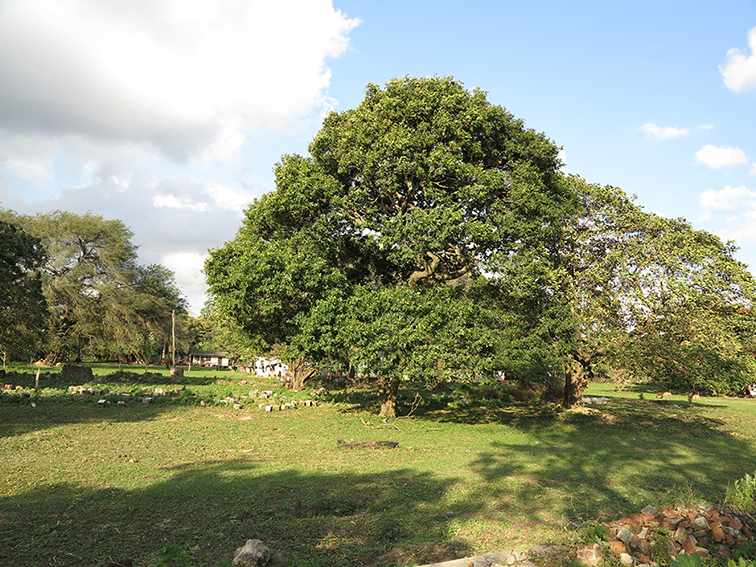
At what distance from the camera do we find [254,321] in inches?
874

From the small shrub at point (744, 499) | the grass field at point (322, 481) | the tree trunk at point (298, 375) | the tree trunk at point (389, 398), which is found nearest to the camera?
the grass field at point (322, 481)

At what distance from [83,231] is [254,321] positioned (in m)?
34.8

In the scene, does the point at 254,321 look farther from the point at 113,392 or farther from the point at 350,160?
the point at 113,392

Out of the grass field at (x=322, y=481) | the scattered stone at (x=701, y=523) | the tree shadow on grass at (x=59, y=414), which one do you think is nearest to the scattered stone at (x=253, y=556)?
the grass field at (x=322, y=481)

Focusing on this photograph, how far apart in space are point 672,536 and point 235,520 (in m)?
6.49

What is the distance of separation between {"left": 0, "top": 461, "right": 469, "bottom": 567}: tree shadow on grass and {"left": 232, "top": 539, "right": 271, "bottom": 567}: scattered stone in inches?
14.0

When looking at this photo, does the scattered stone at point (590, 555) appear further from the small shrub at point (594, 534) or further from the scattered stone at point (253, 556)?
the scattered stone at point (253, 556)

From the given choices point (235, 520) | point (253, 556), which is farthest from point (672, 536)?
point (235, 520)

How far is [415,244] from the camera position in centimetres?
1867

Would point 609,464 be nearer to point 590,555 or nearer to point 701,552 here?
point 701,552

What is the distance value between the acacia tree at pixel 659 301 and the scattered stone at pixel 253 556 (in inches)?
632

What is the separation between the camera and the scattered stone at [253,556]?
20.9 ft

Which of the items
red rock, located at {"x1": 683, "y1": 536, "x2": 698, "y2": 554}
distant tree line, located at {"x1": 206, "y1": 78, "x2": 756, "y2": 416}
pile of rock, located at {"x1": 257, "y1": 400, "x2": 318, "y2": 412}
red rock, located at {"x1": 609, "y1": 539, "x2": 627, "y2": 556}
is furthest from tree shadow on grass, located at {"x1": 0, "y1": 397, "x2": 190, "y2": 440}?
Result: red rock, located at {"x1": 683, "y1": 536, "x2": 698, "y2": 554}

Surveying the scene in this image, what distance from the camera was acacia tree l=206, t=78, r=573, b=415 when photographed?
18375 millimetres
